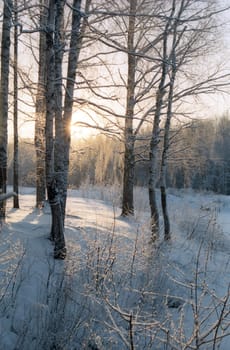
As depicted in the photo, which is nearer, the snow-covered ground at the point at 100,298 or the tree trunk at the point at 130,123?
the snow-covered ground at the point at 100,298

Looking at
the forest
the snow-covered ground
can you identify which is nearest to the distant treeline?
the forest

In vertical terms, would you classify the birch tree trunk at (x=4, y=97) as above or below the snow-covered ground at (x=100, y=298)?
above

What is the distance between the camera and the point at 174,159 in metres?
8.26

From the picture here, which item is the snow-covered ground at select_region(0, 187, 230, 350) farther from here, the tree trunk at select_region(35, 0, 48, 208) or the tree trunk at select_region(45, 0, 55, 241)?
the tree trunk at select_region(35, 0, 48, 208)

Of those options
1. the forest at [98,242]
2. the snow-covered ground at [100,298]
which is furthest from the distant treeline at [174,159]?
the snow-covered ground at [100,298]

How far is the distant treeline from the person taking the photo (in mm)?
8213

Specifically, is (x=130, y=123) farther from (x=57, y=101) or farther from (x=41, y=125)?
(x=57, y=101)

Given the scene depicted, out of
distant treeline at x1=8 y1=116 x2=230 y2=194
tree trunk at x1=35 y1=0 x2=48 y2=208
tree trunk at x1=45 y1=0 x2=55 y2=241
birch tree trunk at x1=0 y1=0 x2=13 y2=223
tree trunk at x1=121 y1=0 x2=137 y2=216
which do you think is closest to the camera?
tree trunk at x1=45 y1=0 x2=55 y2=241

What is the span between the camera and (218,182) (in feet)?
115

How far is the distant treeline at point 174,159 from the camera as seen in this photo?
26.9ft

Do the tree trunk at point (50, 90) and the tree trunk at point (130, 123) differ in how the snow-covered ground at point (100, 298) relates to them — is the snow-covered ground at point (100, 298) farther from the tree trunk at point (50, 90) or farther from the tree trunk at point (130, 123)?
the tree trunk at point (130, 123)

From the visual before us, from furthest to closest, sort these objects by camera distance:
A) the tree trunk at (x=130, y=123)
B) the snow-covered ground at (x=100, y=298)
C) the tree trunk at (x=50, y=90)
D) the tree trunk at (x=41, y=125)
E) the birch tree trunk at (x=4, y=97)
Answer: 1. the tree trunk at (x=130, y=123)
2. the tree trunk at (x=41, y=125)
3. the birch tree trunk at (x=4, y=97)
4. the tree trunk at (x=50, y=90)
5. the snow-covered ground at (x=100, y=298)

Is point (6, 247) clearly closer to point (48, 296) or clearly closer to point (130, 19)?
point (48, 296)

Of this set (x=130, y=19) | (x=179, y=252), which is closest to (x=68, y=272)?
(x=179, y=252)
